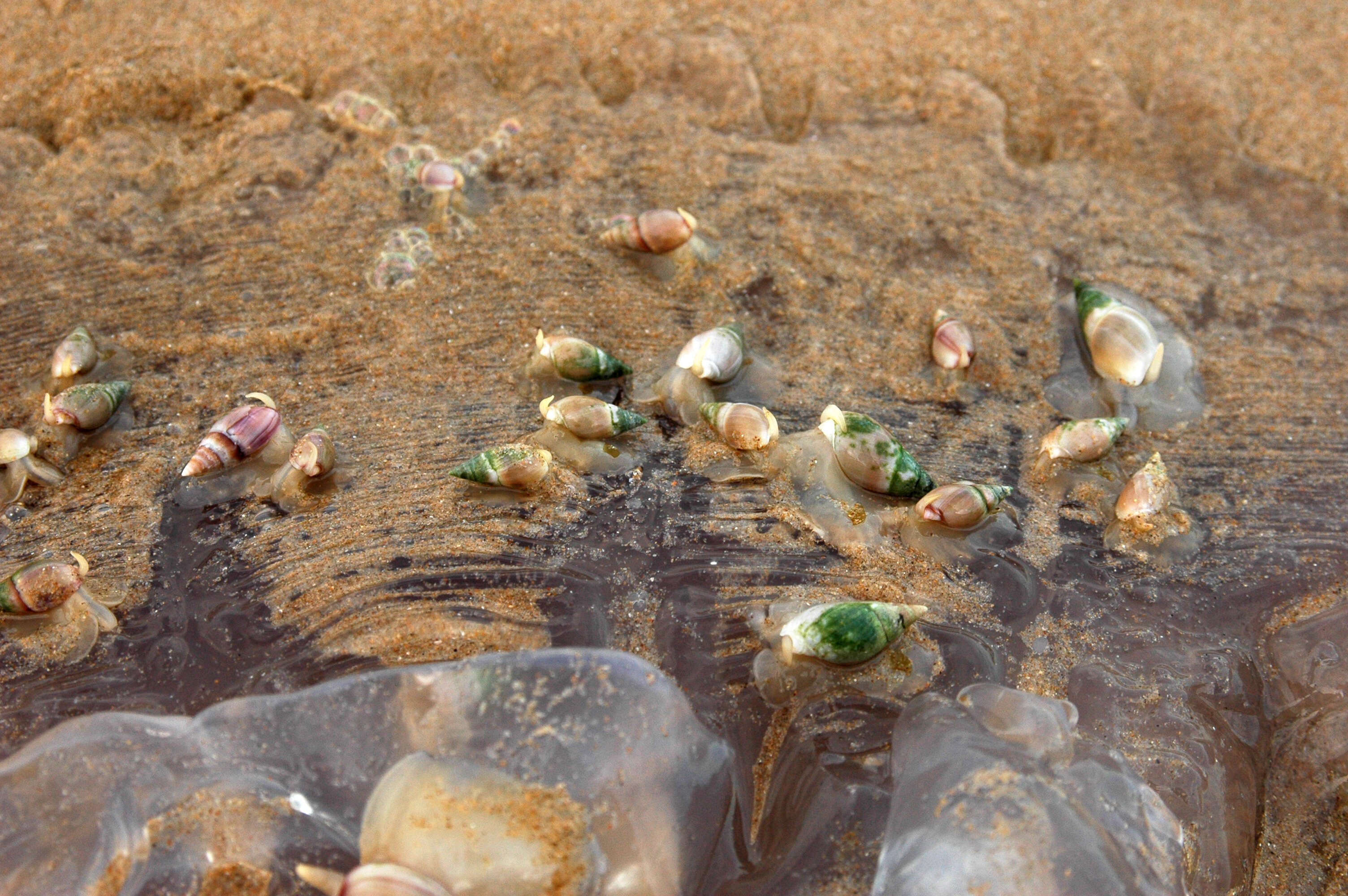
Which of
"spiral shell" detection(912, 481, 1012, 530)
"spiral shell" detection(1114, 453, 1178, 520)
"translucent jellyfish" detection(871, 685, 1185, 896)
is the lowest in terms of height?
"translucent jellyfish" detection(871, 685, 1185, 896)

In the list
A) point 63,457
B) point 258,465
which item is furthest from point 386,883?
point 63,457

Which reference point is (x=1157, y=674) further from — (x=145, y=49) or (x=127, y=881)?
(x=145, y=49)

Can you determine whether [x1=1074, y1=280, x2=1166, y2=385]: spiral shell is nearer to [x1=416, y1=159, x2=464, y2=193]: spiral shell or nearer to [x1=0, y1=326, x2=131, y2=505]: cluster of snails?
[x1=416, y1=159, x2=464, y2=193]: spiral shell

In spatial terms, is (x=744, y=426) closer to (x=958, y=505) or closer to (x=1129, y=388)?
A: (x=958, y=505)

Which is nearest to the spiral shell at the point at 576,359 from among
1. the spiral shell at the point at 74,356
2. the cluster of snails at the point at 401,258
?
the cluster of snails at the point at 401,258

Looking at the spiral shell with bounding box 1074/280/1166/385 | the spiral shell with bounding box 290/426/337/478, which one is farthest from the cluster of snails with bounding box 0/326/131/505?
the spiral shell with bounding box 1074/280/1166/385

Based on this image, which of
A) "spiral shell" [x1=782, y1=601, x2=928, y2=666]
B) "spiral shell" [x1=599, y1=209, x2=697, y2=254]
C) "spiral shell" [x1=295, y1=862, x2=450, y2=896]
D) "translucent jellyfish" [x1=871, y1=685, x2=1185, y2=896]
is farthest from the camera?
"spiral shell" [x1=599, y1=209, x2=697, y2=254]
